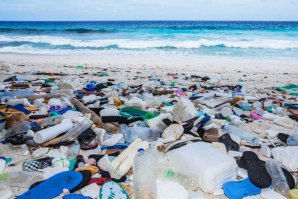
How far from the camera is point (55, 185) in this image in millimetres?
1961

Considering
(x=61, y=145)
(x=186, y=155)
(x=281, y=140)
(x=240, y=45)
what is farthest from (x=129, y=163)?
(x=240, y=45)

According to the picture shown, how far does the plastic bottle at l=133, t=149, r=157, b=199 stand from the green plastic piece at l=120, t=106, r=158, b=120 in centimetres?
116

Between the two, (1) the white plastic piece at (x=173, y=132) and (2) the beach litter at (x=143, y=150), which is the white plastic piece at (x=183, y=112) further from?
(1) the white plastic piece at (x=173, y=132)

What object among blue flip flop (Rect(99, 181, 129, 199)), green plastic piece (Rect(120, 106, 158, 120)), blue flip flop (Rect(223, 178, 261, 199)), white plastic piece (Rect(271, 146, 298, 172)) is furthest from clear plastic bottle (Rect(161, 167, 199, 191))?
green plastic piece (Rect(120, 106, 158, 120))

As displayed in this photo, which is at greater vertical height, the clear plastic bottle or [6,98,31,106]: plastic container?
the clear plastic bottle

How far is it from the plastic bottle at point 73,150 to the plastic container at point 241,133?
1725 mm

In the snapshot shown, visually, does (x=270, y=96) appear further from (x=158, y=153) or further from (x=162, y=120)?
(x=158, y=153)

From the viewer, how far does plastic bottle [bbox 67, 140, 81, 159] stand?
8.13 ft

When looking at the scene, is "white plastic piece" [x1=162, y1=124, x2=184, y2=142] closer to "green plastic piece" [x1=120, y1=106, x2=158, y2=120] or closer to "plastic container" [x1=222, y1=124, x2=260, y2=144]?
"green plastic piece" [x1=120, y1=106, x2=158, y2=120]

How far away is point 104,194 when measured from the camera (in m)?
1.87

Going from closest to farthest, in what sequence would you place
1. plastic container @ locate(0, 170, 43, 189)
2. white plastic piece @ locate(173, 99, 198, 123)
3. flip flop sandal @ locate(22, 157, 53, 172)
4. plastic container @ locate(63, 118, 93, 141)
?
plastic container @ locate(0, 170, 43, 189) < flip flop sandal @ locate(22, 157, 53, 172) < plastic container @ locate(63, 118, 93, 141) < white plastic piece @ locate(173, 99, 198, 123)

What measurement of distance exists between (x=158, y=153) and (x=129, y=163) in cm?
31

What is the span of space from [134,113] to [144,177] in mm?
1637

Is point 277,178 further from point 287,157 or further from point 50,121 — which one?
point 50,121
